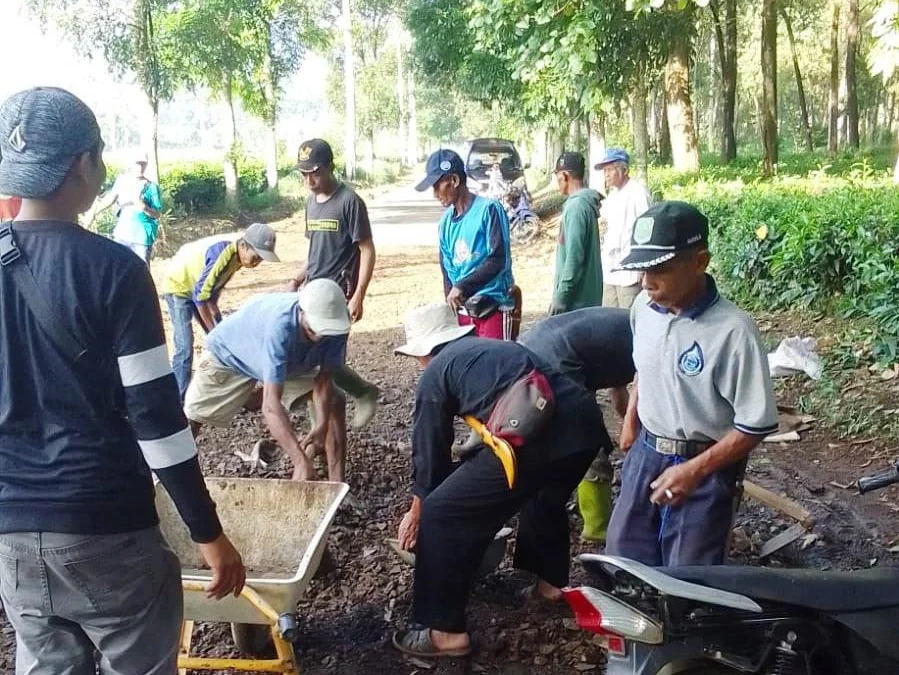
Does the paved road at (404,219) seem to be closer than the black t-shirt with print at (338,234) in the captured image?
No

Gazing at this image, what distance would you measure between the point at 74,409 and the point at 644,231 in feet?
6.03

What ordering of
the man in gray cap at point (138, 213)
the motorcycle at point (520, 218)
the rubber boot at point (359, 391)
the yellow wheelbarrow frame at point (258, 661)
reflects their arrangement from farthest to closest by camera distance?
the motorcycle at point (520, 218)
the man in gray cap at point (138, 213)
the rubber boot at point (359, 391)
the yellow wheelbarrow frame at point (258, 661)

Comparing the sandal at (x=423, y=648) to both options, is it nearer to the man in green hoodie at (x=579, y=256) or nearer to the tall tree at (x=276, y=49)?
the man in green hoodie at (x=579, y=256)

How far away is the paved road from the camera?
782 inches

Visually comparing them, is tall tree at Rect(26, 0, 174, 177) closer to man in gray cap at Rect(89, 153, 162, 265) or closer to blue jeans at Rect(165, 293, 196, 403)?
man in gray cap at Rect(89, 153, 162, 265)

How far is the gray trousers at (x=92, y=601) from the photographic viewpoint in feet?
7.32

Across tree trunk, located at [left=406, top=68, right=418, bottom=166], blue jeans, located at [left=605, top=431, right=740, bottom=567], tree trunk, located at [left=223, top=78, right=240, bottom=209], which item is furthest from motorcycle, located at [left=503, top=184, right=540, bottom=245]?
tree trunk, located at [left=406, top=68, right=418, bottom=166]

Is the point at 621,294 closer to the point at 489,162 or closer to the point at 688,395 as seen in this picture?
the point at 688,395

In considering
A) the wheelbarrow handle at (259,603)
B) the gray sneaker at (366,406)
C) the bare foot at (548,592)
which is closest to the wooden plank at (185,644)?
the wheelbarrow handle at (259,603)

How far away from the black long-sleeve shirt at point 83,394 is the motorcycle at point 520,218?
610 inches

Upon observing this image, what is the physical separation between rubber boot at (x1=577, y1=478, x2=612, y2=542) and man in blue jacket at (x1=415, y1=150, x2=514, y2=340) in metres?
1.55

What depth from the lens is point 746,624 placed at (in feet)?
8.11

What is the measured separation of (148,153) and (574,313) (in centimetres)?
1449

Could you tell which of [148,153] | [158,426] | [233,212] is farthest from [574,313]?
[233,212]
